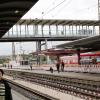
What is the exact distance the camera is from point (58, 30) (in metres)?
123

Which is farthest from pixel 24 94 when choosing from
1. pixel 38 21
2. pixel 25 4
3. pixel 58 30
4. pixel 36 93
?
pixel 58 30

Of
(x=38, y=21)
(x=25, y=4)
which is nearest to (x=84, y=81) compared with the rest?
(x=25, y=4)

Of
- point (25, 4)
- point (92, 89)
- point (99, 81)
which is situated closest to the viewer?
point (25, 4)

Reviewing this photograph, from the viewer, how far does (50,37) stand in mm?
117125

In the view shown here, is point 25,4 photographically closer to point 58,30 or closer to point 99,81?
point 99,81

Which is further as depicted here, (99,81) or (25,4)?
(99,81)

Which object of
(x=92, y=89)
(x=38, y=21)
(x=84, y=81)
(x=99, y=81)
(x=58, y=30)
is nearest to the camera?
(x=92, y=89)

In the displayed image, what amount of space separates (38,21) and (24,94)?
84.8m

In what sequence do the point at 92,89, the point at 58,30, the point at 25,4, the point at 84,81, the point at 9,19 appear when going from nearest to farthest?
the point at 25,4
the point at 9,19
the point at 92,89
the point at 84,81
the point at 58,30

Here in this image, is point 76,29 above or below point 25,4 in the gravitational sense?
above

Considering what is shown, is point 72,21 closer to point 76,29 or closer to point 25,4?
point 76,29

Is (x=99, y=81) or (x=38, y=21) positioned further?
(x=38, y=21)

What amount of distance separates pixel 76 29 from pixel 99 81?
103 m

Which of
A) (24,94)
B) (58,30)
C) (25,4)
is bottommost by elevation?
(24,94)
